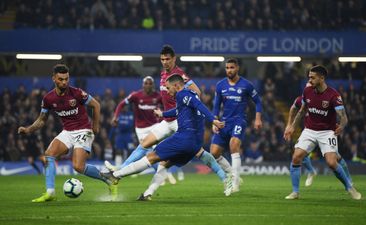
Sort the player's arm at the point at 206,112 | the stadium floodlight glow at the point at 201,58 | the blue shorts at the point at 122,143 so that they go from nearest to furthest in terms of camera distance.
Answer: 1. the player's arm at the point at 206,112
2. the blue shorts at the point at 122,143
3. the stadium floodlight glow at the point at 201,58

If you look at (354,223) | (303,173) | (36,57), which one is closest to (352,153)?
(303,173)

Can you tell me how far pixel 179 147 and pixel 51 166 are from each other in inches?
95.4

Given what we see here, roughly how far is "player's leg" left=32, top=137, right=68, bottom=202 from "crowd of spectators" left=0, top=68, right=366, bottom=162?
1313 cm

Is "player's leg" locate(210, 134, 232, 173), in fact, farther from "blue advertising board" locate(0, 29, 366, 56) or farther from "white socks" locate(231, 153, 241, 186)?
"blue advertising board" locate(0, 29, 366, 56)

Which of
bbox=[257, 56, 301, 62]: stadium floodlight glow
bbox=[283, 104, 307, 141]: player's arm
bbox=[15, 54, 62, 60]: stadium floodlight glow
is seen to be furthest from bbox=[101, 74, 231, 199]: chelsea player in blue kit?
bbox=[257, 56, 301, 62]: stadium floodlight glow

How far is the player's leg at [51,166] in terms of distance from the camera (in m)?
13.8

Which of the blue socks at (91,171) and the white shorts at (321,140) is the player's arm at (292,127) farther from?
the blue socks at (91,171)

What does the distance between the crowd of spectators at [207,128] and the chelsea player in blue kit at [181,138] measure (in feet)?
46.6

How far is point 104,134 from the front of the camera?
92.1 ft

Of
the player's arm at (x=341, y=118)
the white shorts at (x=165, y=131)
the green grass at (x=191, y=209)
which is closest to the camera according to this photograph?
the green grass at (x=191, y=209)

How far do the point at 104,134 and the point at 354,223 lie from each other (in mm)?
18488

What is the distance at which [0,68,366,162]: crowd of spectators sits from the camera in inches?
1071

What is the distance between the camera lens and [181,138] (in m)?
13.2

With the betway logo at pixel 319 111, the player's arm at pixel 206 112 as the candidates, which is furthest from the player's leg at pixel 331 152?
the player's arm at pixel 206 112
